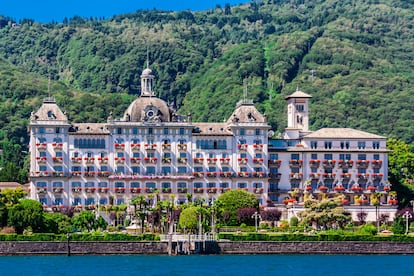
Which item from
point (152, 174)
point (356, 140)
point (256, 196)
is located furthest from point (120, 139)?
point (356, 140)

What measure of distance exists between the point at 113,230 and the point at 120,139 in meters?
20.9

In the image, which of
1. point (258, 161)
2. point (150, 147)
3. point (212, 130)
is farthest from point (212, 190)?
point (150, 147)

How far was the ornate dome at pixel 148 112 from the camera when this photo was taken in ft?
553

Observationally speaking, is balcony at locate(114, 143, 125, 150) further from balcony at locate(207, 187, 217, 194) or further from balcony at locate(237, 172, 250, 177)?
balcony at locate(237, 172, 250, 177)

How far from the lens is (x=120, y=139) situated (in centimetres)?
16812

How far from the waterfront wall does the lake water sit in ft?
3.85

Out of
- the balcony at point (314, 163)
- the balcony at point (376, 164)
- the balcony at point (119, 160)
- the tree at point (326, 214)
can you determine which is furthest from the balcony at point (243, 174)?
the balcony at point (376, 164)

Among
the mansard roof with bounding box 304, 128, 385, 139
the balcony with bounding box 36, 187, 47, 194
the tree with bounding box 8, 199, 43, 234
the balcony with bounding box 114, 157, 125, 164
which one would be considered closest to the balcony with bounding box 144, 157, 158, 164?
the balcony with bounding box 114, 157, 125, 164

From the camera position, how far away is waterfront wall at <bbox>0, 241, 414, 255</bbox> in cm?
13250

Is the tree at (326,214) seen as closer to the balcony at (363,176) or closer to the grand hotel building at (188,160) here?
the grand hotel building at (188,160)

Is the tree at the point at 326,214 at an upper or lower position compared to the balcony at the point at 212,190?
lower

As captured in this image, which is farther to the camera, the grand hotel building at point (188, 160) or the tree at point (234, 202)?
the grand hotel building at point (188, 160)

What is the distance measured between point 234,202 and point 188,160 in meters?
13.9

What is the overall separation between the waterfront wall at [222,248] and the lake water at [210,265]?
117 cm
